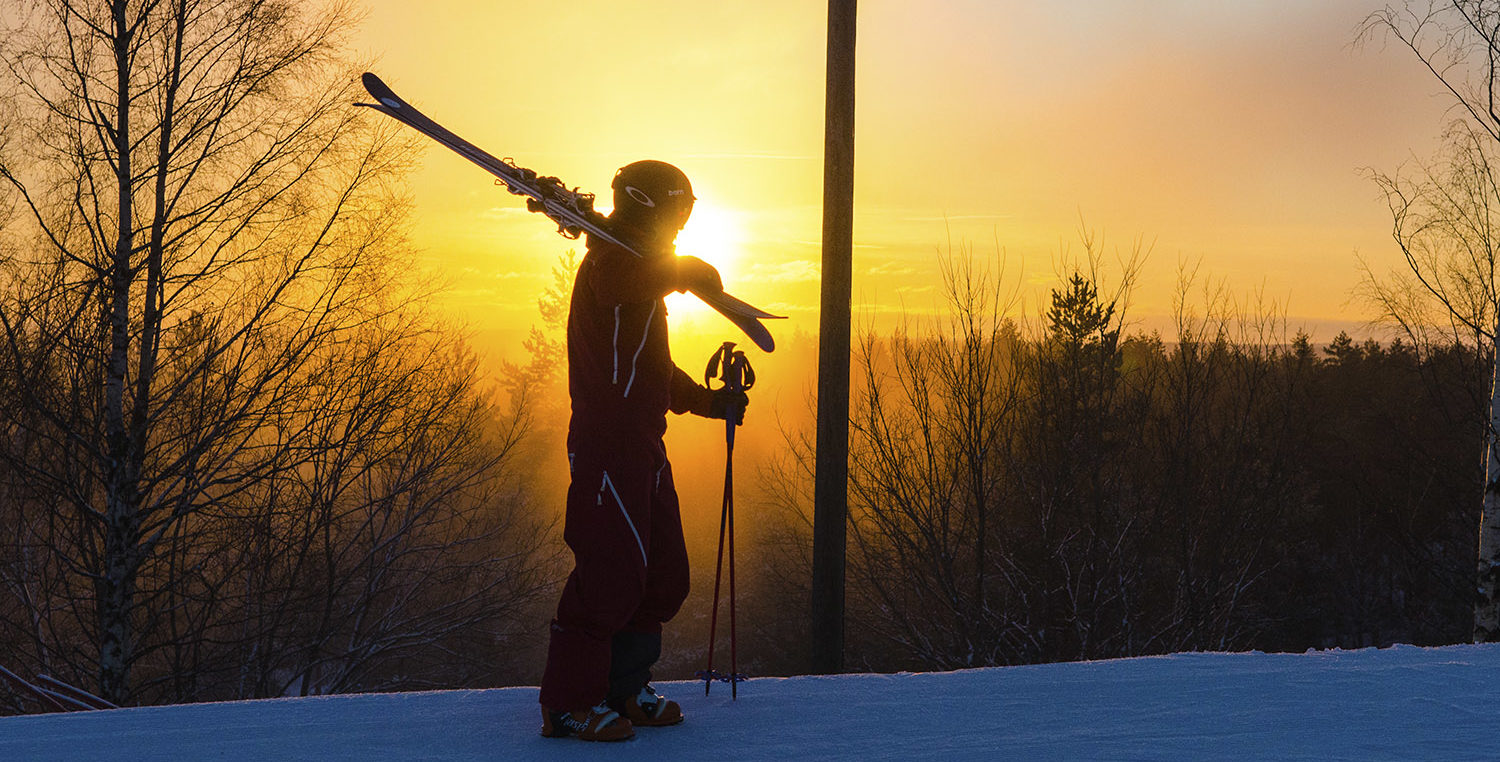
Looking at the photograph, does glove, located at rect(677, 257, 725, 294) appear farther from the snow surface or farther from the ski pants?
the snow surface

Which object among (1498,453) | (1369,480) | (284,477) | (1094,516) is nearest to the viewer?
(1498,453)

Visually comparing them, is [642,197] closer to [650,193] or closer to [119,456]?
[650,193]

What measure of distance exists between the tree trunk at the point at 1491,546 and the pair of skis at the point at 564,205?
29.7 feet

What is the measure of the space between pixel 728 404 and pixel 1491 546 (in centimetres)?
924

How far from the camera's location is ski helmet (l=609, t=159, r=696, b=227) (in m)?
3.09

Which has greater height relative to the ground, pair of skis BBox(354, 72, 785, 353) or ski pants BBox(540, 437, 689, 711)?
pair of skis BBox(354, 72, 785, 353)

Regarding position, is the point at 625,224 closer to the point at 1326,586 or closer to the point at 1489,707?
the point at 1489,707

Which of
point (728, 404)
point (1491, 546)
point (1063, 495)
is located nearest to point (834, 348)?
point (728, 404)

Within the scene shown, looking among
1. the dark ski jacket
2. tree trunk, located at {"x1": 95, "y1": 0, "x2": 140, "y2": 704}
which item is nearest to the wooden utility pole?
the dark ski jacket

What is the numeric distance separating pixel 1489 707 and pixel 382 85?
11.7 feet

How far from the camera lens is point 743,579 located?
34.1 metres

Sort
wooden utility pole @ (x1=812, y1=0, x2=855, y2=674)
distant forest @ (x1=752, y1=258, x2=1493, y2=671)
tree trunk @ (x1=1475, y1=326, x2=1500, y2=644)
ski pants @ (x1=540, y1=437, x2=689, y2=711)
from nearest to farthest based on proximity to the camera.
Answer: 1. ski pants @ (x1=540, y1=437, x2=689, y2=711)
2. wooden utility pole @ (x1=812, y1=0, x2=855, y2=674)
3. tree trunk @ (x1=1475, y1=326, x2=1500, y2=644)
4. distant forest @ (x1=752, y1=258, x2=1493, y2=671)

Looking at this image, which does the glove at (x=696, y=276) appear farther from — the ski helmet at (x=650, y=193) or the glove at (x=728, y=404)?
the glove at (x=728, y=404)

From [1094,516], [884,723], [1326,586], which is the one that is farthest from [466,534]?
[1326,586]
